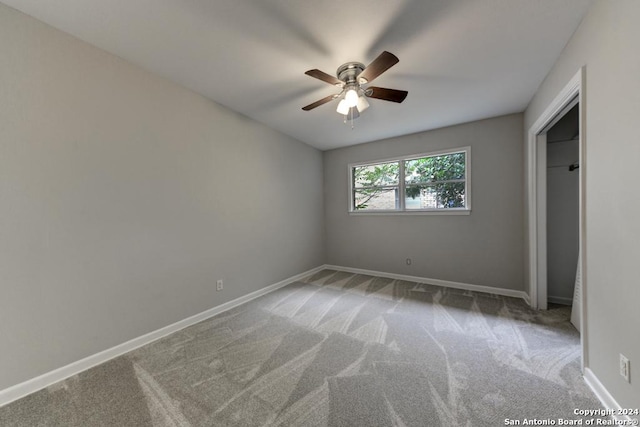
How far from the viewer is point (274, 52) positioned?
198 cm

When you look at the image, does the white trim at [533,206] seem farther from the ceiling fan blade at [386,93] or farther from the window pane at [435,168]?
the ceiling fan blade at [386,93]

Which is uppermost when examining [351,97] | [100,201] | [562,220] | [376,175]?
[351,97]

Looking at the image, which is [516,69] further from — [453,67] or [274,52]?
[274,52]

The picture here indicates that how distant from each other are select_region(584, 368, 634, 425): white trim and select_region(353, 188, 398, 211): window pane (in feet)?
9.75

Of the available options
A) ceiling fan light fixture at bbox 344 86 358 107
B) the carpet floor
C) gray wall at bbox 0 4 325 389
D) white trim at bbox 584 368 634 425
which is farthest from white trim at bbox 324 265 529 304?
ceiling fan light fixture at bbox 344 86 358 107

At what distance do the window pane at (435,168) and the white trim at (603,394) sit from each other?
269 cm

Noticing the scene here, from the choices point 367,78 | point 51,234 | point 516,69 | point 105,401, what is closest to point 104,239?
point 51,234

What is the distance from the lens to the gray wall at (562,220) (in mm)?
2883

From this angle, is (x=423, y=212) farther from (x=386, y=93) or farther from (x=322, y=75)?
(x=322, y=75)

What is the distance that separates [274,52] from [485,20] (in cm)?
161

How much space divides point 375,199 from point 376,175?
47 centimetres

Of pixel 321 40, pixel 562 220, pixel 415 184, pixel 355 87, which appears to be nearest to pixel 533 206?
pixel 562 220

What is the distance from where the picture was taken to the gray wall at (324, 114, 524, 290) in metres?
3.27

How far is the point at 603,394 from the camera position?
144 cm
